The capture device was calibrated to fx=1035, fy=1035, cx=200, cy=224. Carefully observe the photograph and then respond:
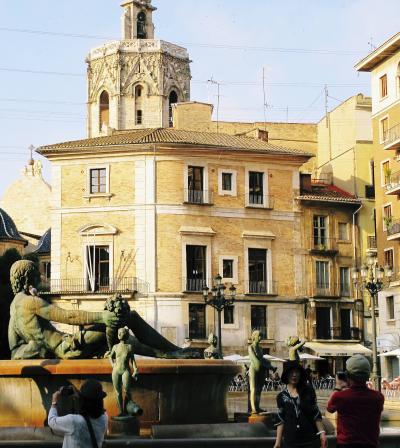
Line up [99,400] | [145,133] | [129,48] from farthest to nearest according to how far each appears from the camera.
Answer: [129,48] < [145,133] < [99,400]

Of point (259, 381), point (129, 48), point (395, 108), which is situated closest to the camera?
point (259, 381)

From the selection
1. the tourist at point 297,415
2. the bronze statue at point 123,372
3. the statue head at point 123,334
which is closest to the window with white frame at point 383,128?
the statue head at point 123,334

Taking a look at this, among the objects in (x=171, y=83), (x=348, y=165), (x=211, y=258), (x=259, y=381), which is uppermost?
(x=171, y=83)

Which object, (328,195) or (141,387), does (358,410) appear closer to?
(141,387)

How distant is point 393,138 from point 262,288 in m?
9.51

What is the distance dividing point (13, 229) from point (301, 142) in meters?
20.9

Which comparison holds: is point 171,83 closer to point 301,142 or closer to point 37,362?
point 301,142

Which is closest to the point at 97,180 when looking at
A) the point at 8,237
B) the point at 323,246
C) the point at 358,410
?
the point at 323,246

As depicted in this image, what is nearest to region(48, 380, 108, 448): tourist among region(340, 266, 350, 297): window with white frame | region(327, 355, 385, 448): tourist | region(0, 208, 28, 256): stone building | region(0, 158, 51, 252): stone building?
region(327, 355, 385, 448): tourist

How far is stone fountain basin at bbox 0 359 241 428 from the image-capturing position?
43.4 ft

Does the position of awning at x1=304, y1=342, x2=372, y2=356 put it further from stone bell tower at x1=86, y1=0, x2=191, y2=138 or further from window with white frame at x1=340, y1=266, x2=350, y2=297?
stone bell tower at x1=86, y1=0, x2=191, y2=138

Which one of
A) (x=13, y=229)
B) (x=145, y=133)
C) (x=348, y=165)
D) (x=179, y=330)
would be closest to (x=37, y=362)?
(x=179, y=330)

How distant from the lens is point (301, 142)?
6419cm

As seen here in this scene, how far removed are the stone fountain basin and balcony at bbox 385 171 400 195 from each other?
→ 3390 centimetres
